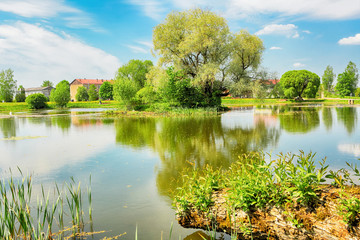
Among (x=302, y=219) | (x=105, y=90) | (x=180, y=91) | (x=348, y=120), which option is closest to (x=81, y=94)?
(x=105, y=90)

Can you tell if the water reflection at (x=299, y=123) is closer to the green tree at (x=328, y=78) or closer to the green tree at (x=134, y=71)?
the green tree at (x=134, y=71)

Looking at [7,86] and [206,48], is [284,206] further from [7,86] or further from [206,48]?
[7,86]

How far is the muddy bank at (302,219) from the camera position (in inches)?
142

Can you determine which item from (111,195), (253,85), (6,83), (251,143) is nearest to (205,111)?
(253,85)

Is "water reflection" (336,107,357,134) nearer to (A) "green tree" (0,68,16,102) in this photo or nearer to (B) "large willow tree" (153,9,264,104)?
(B) "large willow tree" (153,9,264,104)

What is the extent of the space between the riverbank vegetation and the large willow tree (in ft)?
87.6

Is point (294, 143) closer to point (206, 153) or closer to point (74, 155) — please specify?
point (206, 153)

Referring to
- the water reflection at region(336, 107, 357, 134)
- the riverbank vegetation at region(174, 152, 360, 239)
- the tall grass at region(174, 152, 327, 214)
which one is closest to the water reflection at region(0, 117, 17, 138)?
the tall grass at region(174, 152, 327, 214)

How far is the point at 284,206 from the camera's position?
4.05 meters

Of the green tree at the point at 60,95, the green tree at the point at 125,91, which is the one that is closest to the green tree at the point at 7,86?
the green tree at the point at 60,95

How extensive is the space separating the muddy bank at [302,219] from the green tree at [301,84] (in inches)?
2734

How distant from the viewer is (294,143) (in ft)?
36.8

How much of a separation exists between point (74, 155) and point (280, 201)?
343 inches

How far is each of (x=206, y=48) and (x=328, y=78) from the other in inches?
2795
